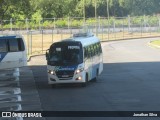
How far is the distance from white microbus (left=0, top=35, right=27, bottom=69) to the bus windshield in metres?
12.5

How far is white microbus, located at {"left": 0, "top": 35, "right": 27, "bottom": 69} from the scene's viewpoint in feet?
131

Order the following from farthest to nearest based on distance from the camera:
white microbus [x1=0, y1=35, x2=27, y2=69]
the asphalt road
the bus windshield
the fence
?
the fence
white microbus [x1=0, y1=35, x2=27, y2=69]
the bus windshield
the asphalt road

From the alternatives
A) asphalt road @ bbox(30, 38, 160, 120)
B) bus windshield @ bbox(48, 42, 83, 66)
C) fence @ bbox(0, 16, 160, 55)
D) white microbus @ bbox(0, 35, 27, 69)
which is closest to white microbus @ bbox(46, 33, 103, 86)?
bus windshield @ bbox(48, 42, 83, 66)

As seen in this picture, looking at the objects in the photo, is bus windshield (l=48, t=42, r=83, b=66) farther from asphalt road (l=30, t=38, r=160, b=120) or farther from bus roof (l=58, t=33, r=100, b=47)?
asphalt road (l=30, t=38, r=160, b=120)

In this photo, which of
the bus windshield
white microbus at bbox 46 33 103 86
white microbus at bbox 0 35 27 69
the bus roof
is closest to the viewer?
white microbus at bbox 46 33 103 86

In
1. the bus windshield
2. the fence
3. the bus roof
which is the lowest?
the fence

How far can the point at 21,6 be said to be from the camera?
57500mm

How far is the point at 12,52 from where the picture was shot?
1590 inches

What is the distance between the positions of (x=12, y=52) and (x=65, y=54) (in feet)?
43.6

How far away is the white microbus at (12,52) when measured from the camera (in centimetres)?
4003

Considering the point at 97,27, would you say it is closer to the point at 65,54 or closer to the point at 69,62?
the point at 65,54

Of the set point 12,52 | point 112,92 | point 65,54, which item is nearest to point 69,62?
point 65,54

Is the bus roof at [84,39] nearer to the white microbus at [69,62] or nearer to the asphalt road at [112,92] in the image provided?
the white microbus at [69,62]

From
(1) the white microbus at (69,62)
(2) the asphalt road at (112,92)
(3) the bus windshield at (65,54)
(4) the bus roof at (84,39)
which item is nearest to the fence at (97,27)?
(2) the asphalt road at (112,92)
